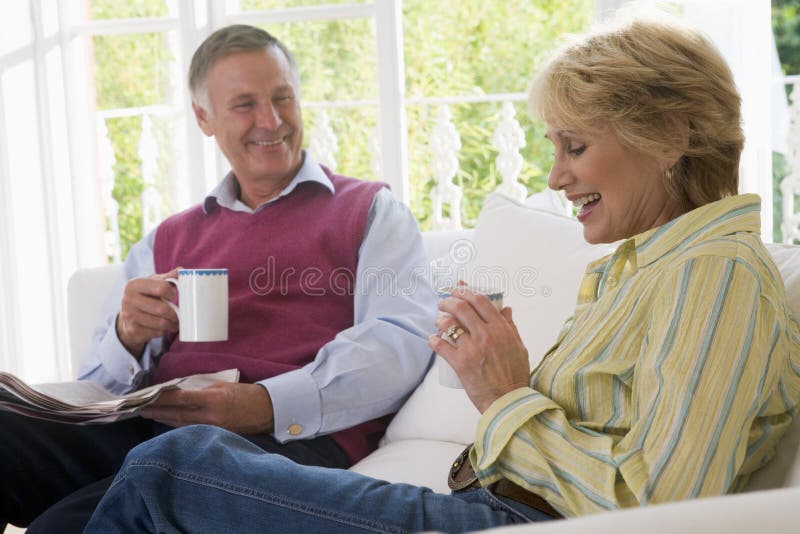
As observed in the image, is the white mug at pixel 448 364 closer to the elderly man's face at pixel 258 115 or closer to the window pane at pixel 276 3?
the elderly man's face at pixel 258 115

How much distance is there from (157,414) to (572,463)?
3.00 feet

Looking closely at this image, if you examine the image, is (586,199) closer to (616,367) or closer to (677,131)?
(677,131)

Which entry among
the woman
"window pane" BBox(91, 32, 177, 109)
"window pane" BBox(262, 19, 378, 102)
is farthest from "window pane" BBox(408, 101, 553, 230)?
the woman

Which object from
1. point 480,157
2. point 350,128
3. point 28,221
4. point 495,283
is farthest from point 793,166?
point 480,157

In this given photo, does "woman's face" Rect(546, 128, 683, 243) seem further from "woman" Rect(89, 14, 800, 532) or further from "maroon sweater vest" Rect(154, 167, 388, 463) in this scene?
"maroon sweater vest" Rect(154, 167, 388, 463)

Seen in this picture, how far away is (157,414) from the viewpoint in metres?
1.73

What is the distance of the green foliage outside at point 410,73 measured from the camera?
3.82 m

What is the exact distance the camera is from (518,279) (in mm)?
1752

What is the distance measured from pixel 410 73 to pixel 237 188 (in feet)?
15.6

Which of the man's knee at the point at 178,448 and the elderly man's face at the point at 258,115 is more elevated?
the elderly man's face at the point at 258,115

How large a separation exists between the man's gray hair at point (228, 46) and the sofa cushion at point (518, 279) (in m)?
0.63

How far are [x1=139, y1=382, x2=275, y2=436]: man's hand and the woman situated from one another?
47 centimetres

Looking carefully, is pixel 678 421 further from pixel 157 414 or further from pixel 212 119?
pixel 212 119

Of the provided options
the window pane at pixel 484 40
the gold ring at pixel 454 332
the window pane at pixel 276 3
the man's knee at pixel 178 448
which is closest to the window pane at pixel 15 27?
the window pane at pixel 276 3
